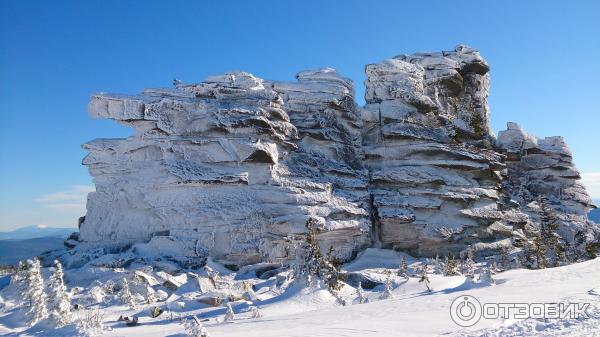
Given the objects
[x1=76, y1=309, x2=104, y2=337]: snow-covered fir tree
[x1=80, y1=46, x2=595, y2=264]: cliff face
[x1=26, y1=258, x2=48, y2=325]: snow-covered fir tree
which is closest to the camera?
[x1=76, y1=309, x2=104, y2=337]: snow-covered fir tree

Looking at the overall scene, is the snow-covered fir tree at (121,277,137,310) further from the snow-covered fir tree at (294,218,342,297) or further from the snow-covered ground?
the snow-covered fir tree at (294,218,342,297)

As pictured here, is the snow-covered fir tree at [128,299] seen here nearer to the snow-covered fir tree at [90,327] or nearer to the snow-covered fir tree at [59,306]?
the snow-covered fir tree at [59,306]

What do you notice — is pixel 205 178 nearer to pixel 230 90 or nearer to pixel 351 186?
pixel 230 90

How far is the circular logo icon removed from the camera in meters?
12.3

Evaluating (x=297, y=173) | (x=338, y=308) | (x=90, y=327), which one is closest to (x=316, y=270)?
(x=338, y=308)

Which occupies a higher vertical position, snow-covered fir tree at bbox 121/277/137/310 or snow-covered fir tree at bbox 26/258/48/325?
snow-covered fir tree at bbox 26/258/48/325

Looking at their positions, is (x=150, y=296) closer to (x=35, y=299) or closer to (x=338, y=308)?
(x=35, y=299)

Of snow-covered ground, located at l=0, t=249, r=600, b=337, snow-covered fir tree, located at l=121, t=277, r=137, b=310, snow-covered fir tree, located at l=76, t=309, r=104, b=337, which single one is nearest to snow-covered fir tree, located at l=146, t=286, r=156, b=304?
snow-covered ground, located at l=0, t=249, r=600, b=337

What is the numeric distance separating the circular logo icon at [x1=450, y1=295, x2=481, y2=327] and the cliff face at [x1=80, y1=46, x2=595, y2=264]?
2077 centimetres

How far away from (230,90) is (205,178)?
10.2 metres

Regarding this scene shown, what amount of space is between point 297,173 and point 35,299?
994 inches

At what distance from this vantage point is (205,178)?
1391 inches

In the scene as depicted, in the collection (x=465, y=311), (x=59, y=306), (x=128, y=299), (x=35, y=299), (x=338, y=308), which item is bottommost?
(x=128, y=299)

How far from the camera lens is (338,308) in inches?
620
